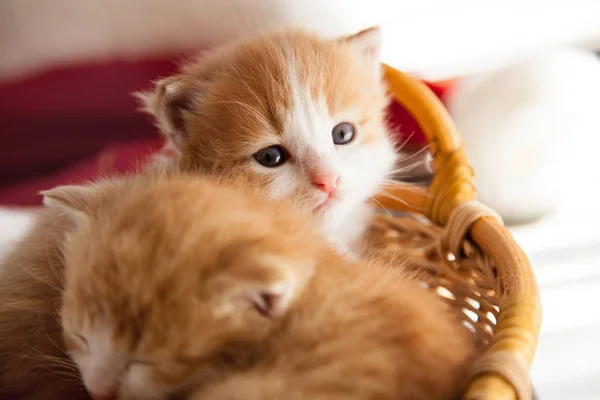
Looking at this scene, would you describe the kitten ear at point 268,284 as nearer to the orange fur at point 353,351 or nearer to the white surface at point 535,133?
the orange fur at point 353,351

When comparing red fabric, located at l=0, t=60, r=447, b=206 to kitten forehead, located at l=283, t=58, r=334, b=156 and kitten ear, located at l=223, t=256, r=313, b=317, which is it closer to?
kitten forehead, located at l=283, t=58, r=334, b=156

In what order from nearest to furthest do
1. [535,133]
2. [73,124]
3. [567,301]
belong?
[567,301] < [535,133] < [73,124]

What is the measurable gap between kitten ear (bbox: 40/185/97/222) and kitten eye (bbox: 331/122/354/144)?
47cm

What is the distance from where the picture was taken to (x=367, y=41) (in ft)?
4.18

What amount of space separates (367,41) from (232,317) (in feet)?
2.70

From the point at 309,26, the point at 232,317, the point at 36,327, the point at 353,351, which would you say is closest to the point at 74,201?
the point at 36,327

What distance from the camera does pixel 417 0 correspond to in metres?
1.69

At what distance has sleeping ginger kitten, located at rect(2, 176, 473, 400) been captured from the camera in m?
0.62

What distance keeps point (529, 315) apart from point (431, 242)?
0.45 meters

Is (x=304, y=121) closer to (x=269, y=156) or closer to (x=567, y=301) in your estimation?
(x=269, y=156)

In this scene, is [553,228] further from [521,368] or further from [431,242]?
[521,368]

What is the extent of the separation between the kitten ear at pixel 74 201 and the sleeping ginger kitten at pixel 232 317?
8 centimetres

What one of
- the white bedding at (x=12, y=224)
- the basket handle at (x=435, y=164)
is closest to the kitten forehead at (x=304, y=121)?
the basket handle at (x=435, y=164)

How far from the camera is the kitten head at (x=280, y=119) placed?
1.05m
